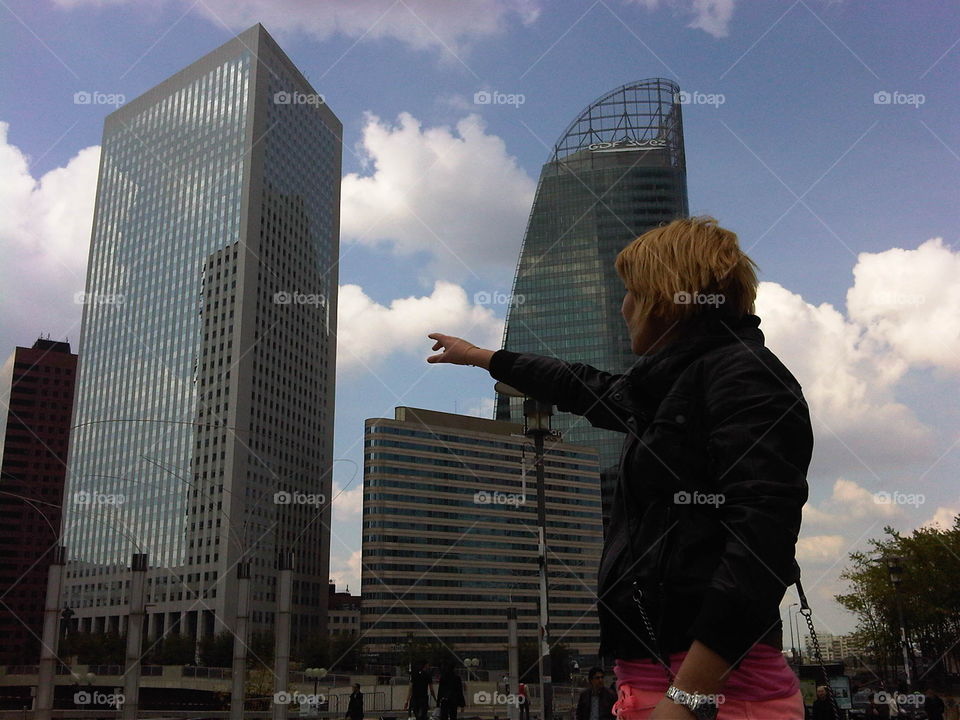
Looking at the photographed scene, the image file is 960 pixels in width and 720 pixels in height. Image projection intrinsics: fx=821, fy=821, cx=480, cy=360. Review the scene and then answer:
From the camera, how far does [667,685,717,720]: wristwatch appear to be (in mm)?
1689

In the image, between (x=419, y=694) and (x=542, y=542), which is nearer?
(x=542, y=542)

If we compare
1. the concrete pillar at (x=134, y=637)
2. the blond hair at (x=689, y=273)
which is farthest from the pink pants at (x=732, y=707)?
the concrete pillar at (x=134, y=637)

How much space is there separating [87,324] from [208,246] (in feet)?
106

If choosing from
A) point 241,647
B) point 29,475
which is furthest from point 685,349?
point 29,475

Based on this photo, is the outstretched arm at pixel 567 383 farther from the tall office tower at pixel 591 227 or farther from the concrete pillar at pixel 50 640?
the tall office tower at pixel 591 227

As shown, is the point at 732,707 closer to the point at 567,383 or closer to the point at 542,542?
the point at 567,383

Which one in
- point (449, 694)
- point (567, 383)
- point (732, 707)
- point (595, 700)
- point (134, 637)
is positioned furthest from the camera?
point (134, 637)

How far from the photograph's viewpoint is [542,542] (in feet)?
55.2

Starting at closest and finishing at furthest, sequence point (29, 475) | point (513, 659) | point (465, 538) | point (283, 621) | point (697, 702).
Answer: point (697, 702)
point (283, 621)
point (513, 659)
point (29, 475)
point (465, 538)

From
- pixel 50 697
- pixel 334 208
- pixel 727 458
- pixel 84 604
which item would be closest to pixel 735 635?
pixel 727 458

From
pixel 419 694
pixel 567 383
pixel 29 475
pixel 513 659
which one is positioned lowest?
pixel 419 694

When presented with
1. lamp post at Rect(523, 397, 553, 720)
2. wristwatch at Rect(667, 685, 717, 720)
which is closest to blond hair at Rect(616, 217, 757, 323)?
wristwatch at Rect(667, 685, 717, 720)

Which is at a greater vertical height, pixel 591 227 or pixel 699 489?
pixel 591 227

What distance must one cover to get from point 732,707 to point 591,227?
151451mm
